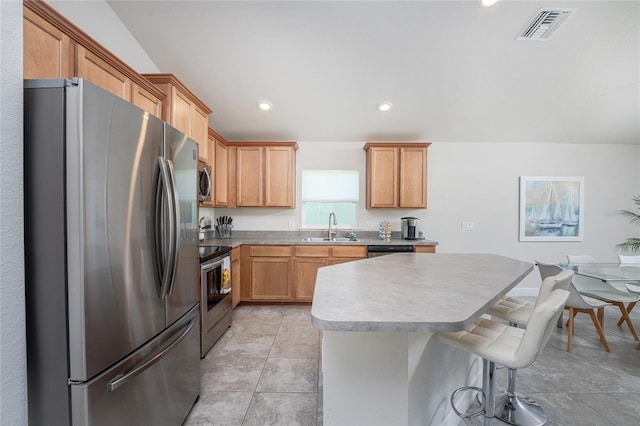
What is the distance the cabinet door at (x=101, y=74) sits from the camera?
4.72ft

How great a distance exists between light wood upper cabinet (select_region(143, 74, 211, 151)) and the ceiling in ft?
2.10

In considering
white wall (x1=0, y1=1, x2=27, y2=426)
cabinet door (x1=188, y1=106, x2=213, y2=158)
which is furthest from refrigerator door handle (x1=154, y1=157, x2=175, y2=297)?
cabinet door (x1=188, y1=106, x2=213, y2=158)

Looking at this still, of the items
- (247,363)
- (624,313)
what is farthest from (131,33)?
(624,313)

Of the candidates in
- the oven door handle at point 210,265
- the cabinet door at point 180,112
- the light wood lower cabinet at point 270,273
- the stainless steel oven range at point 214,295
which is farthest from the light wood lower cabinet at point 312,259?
the cabinet door at point 180,112

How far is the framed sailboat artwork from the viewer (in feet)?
13.7

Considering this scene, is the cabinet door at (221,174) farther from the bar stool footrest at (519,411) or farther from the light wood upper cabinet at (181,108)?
the bar stool footrest at (519,411)

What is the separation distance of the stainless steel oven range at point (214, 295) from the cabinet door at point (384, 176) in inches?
91.2

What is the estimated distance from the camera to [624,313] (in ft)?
8.48

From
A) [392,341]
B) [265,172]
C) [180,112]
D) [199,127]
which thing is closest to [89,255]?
[392,341]

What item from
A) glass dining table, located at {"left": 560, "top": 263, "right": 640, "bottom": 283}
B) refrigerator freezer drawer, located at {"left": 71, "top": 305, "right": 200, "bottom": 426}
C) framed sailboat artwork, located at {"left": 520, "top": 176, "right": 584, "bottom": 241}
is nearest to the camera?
refrigerator freezer drawer, located at {"left": 71, "top": 305, "right": 200, "bottom": 426}

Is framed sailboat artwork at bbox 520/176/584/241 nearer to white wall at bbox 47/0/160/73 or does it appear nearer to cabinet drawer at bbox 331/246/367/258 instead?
cabinet drawer at bbox 331/246/367/258

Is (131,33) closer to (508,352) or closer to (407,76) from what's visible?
(407,76)

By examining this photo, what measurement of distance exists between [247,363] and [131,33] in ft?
11.1

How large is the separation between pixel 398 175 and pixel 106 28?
369 cm
